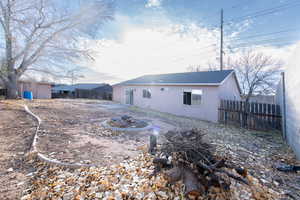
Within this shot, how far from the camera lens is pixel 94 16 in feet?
33.7

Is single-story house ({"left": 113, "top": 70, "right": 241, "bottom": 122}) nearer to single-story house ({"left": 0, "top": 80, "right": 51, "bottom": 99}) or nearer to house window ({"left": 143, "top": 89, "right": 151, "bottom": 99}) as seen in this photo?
house window ({"left": 143, "top": 89, "right": 151, "bottom": 99})

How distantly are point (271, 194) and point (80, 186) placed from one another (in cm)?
281

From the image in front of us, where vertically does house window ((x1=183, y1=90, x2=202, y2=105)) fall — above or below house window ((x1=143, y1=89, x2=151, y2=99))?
below

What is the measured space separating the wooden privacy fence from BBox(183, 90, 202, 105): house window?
147cm

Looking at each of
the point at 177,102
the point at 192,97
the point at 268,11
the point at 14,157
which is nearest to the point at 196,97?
the point at 192,97

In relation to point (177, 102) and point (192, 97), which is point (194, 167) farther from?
point (177, 102)

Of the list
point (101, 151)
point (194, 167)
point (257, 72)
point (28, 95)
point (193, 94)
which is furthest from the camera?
point (28, 95)

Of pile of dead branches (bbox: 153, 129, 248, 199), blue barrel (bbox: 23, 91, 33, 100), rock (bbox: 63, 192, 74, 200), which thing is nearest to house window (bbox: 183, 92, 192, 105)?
pile of dead branches (bbox: 153, 129, 248, 199)

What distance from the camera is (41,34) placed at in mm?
10656

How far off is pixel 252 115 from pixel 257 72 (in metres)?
7.47

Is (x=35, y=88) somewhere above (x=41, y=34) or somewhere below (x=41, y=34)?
below

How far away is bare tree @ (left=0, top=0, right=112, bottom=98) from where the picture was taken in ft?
31.2

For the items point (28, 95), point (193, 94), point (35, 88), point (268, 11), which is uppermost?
point (268, 11)

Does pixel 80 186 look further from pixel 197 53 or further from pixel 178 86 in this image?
pixel 197 53
